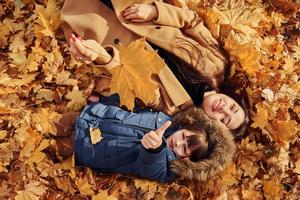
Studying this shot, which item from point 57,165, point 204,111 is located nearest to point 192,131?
point 204,111

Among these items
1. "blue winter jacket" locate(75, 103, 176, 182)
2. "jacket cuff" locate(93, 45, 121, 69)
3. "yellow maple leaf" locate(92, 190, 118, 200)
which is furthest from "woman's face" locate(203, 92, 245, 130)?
"yellow maple leaf" locate(92, 190, 118, 200)

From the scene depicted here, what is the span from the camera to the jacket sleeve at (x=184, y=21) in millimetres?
2344

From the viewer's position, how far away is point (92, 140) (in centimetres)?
214

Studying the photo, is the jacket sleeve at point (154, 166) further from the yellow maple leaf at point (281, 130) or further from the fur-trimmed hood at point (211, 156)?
the yellow maple leaf at point (281, 130)

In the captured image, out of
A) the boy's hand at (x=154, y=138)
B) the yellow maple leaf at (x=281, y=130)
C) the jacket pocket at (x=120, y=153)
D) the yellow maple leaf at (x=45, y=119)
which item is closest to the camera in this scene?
the boy's hand at (x=154, y=138)

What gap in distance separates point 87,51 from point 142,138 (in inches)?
17.1

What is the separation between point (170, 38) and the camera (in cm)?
236

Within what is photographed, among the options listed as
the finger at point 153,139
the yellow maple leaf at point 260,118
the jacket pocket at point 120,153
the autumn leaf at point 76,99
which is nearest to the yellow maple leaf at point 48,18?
the autumn leaf at point 76,99

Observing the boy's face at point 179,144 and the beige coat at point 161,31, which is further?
the beige coat at point 161,31

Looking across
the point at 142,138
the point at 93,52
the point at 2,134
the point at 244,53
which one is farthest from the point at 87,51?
the point at 244,53

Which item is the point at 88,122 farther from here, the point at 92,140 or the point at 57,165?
the point at 57,165

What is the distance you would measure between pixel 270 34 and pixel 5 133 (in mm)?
1443

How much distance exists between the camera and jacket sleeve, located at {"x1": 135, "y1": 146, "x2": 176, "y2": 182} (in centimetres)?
205

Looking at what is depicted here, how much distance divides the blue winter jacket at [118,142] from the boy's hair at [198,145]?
0.09m
